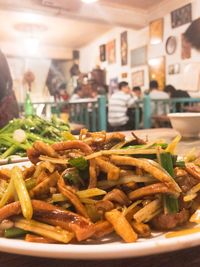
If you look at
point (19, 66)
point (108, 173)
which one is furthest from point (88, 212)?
point (19, 66)

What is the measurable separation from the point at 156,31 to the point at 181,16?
3.02ft

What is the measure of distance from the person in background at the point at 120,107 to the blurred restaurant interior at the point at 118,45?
5 cm

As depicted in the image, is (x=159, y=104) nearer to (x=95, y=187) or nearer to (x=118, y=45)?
(x=118, y=45)

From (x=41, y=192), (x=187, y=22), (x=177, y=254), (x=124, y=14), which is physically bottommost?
(x=177, y=254)

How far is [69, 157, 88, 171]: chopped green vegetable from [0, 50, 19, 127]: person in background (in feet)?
5.88

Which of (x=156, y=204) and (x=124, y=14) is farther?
(x=124, y=14)

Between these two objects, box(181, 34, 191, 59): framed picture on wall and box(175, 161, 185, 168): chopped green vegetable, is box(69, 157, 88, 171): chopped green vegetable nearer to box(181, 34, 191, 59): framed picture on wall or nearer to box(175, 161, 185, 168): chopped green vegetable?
box(175, 161, 185, 168): chopped green vegetable

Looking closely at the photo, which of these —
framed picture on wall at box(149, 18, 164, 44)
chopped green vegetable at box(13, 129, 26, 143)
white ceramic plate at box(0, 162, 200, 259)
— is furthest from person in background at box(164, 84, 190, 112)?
white ceramic plate at box(0, 162, 200, 259)

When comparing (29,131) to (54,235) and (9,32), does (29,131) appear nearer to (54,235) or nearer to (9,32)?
(54,235)

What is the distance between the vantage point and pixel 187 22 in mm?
6273

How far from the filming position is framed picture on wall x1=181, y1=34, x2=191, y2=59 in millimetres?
6313

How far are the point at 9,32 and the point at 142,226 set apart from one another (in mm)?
10173

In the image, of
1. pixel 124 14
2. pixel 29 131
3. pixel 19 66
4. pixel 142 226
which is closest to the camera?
pixel 142 226

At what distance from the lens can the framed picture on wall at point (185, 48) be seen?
20.7 ft
